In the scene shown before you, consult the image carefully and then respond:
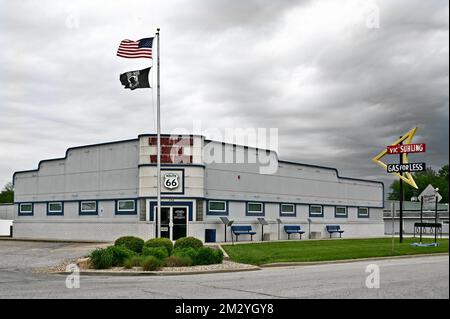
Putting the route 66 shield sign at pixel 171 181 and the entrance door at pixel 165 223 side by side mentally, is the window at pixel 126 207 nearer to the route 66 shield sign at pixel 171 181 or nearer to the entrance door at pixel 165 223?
the entrance door at pixel 165 223

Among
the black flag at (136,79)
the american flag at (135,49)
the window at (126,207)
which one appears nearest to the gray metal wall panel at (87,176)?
the window at (126,207)

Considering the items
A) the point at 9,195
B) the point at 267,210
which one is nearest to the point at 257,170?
the point at 267,210

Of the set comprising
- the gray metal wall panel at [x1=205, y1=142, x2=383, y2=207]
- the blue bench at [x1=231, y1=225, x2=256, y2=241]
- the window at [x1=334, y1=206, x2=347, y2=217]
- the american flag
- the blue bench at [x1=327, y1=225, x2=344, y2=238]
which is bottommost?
the blue bench at [x1=327, y1=225, x2=344, y2=238]

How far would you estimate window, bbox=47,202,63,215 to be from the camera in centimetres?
4262

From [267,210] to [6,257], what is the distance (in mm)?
20018

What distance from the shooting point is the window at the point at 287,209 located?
43.2 m

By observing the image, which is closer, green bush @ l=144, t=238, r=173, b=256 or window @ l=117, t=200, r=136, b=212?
green bush @ l=144, t=238, r=173, b=256

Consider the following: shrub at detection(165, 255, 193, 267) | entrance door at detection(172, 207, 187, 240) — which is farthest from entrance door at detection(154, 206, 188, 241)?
shrub at detection(165, 255, 193, 267)

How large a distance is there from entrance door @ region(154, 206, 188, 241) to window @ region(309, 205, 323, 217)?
14125 millimetres

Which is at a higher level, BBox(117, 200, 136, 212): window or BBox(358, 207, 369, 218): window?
BBox(117, 200, 136, 212): window

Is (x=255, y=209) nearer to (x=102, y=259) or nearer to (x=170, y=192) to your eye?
(x=170, y=192)

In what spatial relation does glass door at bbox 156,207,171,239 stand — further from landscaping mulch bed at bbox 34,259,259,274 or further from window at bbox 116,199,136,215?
landscaping mulch bed at bbox 34,259,259,274
